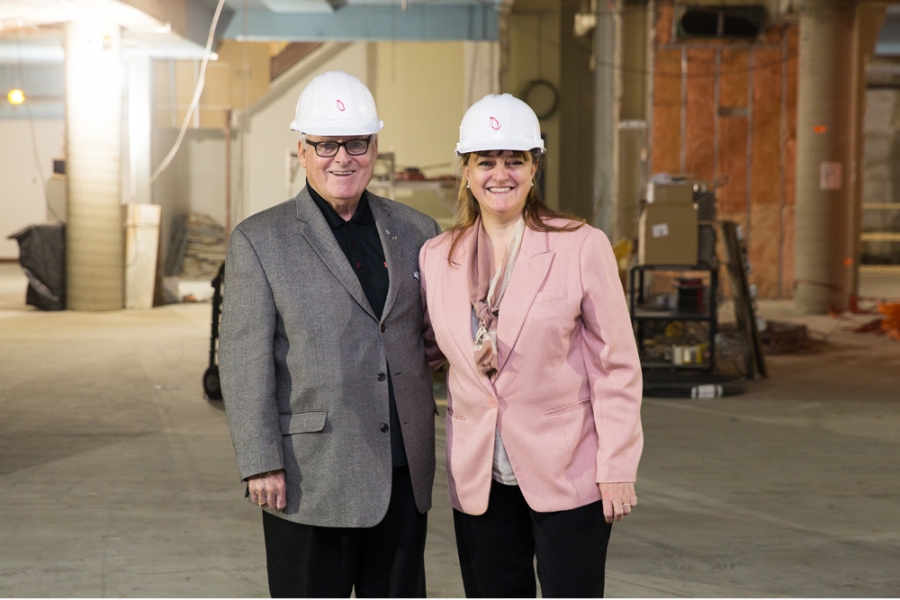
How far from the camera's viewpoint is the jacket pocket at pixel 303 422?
2.13 meters

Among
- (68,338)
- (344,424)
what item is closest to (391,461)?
(344,424)

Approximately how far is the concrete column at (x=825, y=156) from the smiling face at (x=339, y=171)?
10247 millimetres

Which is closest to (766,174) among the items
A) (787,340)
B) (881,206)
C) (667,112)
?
(667,112)

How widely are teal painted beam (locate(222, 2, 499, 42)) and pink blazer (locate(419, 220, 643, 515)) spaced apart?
1134 cm

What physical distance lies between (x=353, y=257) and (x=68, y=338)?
7.89 meters

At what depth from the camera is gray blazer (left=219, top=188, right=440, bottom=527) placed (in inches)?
82.9

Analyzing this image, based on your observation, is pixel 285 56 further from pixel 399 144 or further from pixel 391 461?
pixel 391 461

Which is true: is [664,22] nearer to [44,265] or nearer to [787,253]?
[787,253]

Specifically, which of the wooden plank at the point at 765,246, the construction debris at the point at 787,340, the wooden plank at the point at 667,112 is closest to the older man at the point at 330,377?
the construction debris at the point at 787,340

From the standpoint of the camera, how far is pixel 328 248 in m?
2.16

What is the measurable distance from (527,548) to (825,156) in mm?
10268

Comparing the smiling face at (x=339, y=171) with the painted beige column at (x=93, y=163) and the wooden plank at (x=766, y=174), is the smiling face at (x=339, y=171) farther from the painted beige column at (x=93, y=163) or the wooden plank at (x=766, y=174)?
the wooden plank at (x=766, y=174)

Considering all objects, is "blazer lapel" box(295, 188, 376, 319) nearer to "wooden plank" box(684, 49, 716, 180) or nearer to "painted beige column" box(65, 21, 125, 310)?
"painted beige column" box(65, 21, 125, 310)

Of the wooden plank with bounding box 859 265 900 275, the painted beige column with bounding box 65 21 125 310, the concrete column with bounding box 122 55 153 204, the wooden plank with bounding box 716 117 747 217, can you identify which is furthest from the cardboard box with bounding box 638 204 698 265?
→ the wooden plank with bounding box 859 265 900 275
